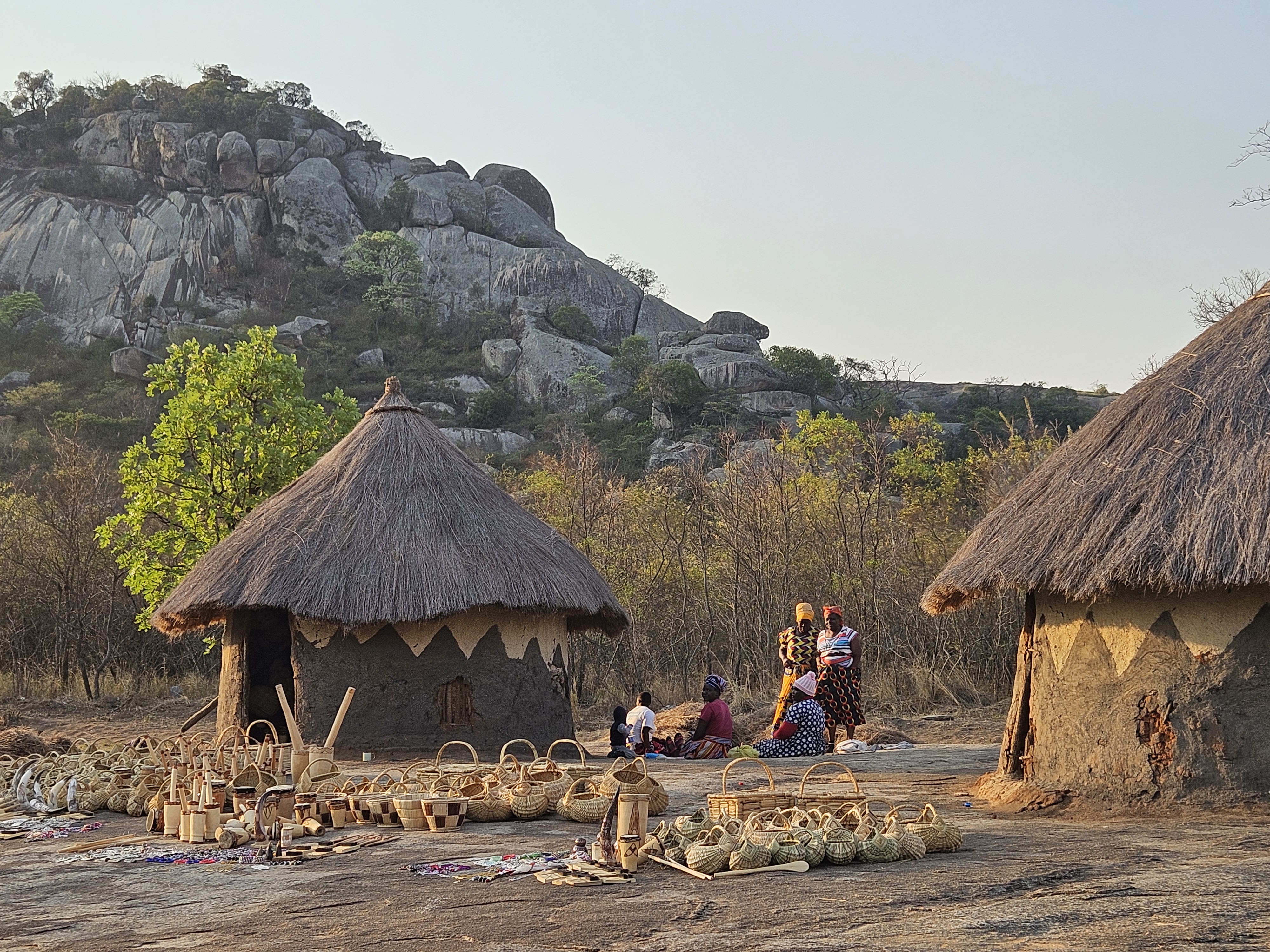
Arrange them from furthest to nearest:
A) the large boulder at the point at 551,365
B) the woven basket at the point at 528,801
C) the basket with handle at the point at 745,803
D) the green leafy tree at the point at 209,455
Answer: the large boulder at the point at 551,365 < the green leafy tree at the point at 209,455 < the woven basket at the point at 528,801 < the basket with handle at the point at 745,803

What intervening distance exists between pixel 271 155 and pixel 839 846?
158ft

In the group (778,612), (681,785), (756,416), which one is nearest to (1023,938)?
(681,785)

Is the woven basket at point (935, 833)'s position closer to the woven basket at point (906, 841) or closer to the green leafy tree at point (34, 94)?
the woven basket at point (906, 841)

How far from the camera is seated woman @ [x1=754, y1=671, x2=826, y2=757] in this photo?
941 centimetres

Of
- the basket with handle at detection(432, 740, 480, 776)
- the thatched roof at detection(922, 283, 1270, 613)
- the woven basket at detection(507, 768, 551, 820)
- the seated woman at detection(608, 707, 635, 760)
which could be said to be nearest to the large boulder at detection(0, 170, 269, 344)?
the seated woman at detection(608, 707, 635, 760)

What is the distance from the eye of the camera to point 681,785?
7.91m

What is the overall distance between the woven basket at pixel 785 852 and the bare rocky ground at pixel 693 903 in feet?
0.20

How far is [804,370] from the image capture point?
39.9 meters

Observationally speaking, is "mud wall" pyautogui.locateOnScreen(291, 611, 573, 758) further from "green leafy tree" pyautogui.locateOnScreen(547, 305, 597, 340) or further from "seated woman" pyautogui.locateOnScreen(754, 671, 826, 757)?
"green leafy tree" pyautogui.locateOnScreen(547, 305, 597, 340)

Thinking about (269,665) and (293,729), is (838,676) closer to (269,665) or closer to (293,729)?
(293,729)

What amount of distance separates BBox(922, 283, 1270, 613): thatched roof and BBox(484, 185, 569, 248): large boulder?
4476 cm

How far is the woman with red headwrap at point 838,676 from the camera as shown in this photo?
9.90 meters

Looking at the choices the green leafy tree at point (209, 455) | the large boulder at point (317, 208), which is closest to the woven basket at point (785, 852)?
the green leafy tree at point (209, 455)

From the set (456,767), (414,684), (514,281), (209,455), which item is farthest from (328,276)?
(456,767)
